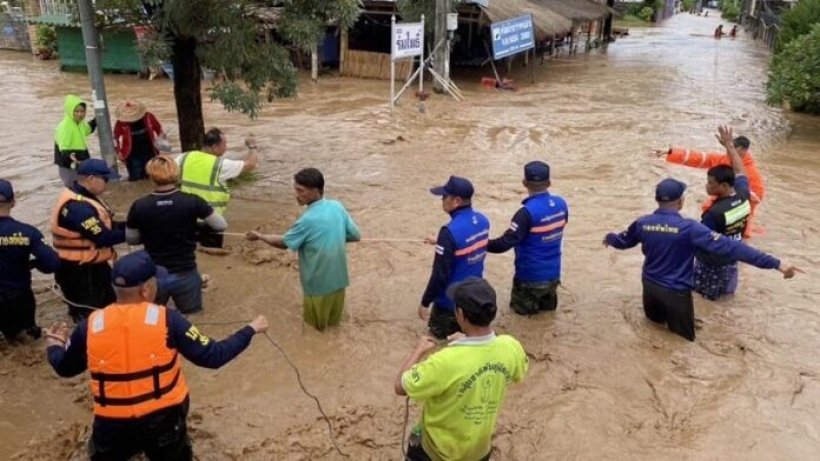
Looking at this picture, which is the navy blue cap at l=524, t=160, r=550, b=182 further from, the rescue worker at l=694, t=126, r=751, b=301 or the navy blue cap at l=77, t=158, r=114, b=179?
the navy blue cap at l=77, t=158, r=114, b=179

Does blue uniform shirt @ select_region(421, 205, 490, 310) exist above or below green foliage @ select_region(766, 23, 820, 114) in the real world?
below

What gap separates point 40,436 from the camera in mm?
4305

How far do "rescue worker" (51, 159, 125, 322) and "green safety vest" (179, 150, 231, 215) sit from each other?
0.87 m

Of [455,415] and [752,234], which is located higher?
[455,415]

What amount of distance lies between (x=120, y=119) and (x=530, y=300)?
6.22 metres

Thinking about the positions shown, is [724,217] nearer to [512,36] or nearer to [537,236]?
[537,236]

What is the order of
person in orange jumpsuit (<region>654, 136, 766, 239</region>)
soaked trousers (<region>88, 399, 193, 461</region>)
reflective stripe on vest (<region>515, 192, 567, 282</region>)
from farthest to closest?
person in orange jumpsuit (<region>654, 136, 766, 239</region>)
reflective stripe on vest (<region>515, 192, 567, 282</region>)
soaked trousers (<region>88, 399, 193, 461</region>)

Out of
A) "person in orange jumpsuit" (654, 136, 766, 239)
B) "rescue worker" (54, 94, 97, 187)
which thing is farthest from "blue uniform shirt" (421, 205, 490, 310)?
"rescue worker" (54, 94, 97, 187)

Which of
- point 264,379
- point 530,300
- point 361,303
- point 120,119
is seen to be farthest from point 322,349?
point 120,119

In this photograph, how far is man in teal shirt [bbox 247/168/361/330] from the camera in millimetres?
5051

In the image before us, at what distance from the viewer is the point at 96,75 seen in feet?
26.0

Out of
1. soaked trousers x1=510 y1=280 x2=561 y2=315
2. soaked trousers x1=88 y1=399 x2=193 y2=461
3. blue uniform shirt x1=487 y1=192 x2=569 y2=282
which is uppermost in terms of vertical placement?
blue uniform shirt x1=487 y1=192 x2=569 y2=282

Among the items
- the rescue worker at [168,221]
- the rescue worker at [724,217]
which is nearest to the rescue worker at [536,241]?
the rescue worker at [724,217]

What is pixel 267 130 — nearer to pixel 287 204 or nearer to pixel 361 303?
pixel 287 204
